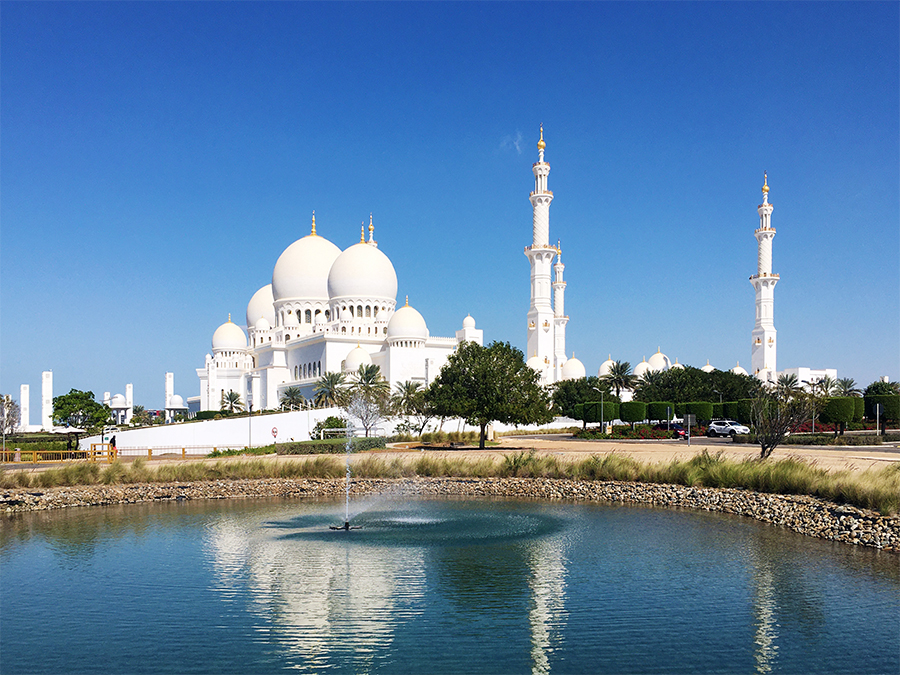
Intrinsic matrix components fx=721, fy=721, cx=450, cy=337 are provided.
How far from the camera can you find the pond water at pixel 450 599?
9758 millimetres

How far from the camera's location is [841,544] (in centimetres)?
1608

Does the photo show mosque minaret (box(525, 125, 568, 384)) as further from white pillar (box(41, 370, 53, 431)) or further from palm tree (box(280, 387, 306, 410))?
white pillar (box(41, 370, 53, 431))

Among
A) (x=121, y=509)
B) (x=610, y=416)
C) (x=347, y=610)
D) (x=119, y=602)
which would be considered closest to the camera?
(x=347, y=610)

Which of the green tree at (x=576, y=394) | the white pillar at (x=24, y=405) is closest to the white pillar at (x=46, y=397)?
the white pillar at (x=24, y=405)

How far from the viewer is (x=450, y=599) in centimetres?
1227

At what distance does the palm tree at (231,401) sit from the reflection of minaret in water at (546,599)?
66467 millimetres

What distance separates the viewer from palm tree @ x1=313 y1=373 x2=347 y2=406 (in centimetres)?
5541

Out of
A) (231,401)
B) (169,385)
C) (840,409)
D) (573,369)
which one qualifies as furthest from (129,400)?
(840,409)

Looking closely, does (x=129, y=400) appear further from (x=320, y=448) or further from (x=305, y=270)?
(x=320, y=448)

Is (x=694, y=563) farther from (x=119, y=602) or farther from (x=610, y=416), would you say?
(x=610, y=416)

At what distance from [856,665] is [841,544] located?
756 cm

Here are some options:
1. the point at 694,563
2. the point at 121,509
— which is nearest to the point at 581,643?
the point at 694,563

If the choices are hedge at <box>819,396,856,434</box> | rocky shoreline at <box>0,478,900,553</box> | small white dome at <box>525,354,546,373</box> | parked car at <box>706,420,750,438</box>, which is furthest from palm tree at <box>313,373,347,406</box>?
hedge at <box>819,396,856,434</box>

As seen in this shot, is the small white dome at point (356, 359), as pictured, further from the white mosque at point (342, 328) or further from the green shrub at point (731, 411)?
the green shrub at point (731, 411)
